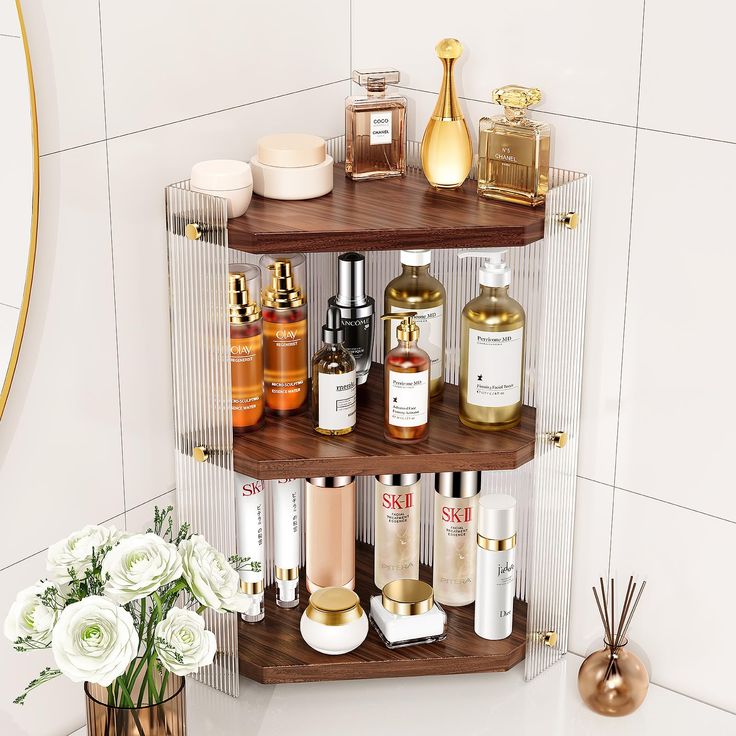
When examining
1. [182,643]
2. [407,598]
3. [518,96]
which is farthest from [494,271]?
[182,643]

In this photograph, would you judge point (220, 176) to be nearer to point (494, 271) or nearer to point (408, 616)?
point (494, 271)

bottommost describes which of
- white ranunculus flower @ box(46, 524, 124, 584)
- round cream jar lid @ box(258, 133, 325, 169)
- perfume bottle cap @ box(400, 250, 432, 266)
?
white ranunculus flower @ box(46, 524, 124, 584)

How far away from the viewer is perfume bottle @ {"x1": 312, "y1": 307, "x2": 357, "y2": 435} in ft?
4.33

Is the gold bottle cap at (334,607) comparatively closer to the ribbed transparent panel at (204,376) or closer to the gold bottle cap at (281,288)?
the ribbed transparent panel at (204,376)

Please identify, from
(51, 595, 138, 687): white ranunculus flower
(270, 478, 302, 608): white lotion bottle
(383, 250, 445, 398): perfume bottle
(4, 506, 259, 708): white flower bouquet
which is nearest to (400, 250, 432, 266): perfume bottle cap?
(383, 250, 445, 398): perfume bottle

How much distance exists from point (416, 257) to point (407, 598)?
42 centimetres

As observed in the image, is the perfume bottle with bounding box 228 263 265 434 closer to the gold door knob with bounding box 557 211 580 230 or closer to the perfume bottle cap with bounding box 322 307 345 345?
the perfume bottle cap with bounding box 322 307 345 345

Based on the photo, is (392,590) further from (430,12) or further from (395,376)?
(430,12)

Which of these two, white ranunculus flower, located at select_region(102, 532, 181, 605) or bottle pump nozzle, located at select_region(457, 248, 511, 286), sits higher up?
bottle pump nozzle, located at select_region(457, 248, 511, 286)

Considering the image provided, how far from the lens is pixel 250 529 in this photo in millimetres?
1408

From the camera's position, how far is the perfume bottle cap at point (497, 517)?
1.35 metres

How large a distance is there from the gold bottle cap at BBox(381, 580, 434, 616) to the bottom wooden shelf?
47 millimetres

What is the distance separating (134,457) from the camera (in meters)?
1.33

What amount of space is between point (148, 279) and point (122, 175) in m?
0.13
